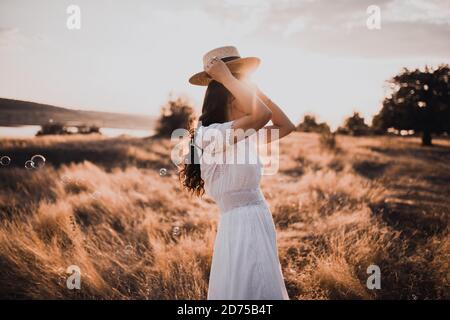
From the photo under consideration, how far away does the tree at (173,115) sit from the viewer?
115ft

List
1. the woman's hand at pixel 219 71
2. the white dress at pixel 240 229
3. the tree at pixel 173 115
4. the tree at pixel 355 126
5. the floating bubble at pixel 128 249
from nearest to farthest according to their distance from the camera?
the woman's hand at pixel 219 71
the white dress at pixel 240 229
the floating bubble at pixel 128 249
the tree at pixel 173 115
the tree at pixel 355 126

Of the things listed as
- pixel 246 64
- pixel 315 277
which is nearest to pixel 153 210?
pixel 315 277

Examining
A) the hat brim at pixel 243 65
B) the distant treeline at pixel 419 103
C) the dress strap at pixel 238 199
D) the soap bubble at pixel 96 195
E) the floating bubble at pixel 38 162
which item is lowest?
the soap bubble at pixel 96 195

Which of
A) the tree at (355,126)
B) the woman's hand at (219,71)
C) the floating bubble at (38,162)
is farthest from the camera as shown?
the tree at (355,126)

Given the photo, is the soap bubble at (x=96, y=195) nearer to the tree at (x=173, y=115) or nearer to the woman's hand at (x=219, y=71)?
the woman's hand at (x=219, y=71)

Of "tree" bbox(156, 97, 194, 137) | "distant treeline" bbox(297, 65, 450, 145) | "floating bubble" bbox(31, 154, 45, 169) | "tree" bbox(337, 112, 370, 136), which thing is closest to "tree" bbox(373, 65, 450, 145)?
"distant treeline" bbox(297, 65, 450, 145)

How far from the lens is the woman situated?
2262 mm

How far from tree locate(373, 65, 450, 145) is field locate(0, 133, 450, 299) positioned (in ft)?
57.9

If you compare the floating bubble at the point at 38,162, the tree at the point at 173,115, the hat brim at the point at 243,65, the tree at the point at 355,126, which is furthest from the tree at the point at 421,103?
the hat brim at the point at 243,65

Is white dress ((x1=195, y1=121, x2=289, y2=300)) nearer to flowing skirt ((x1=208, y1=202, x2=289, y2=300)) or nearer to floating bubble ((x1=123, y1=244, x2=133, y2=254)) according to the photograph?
flowing skirt ((x1=208, y1=202, x2=289, y2=300))

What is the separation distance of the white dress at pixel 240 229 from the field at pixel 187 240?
182 centimetres

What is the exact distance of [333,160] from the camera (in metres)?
15.8
